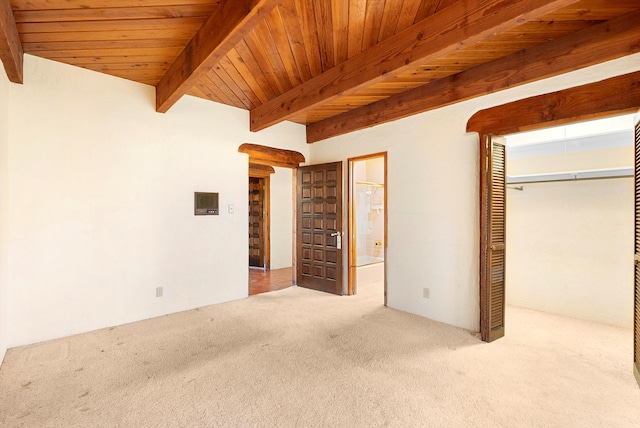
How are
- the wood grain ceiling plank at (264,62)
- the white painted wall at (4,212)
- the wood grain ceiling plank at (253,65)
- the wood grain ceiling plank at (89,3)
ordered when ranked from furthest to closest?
the wood grain ceiling plank at (253,65)
the wood grain ceiling plank at (264,62)
the white painted wall at (4,212)
the wood grain ceiling plank at (89,3)

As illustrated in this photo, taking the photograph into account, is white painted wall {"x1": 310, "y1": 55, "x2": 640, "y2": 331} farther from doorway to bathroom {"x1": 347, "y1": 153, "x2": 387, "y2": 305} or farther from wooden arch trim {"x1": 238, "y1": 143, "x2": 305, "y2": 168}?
wooden arch trim {"x1": 238, "y1": 143, "x2": 305, "y2": 168}

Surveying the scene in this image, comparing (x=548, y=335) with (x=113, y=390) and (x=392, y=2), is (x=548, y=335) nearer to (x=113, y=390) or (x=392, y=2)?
→ (x=392, y=2)

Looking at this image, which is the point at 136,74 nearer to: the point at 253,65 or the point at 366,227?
the point at 253,65

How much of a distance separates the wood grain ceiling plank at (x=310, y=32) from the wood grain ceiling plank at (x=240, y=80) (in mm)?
751

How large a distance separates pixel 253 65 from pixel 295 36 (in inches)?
26.1

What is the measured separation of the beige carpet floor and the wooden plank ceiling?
2.34 m

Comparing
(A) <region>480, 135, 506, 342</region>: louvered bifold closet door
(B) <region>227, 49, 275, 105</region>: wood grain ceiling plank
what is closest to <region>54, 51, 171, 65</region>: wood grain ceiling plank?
(B) <region>227, 49, 275, 105</region>: wood grain ceiling plank

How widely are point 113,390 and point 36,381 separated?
0.62m

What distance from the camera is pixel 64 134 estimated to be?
2926 mm

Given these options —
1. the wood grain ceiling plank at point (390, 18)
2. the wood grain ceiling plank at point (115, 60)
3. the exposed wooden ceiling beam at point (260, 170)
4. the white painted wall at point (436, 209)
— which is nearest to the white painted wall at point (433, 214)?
the white painted wall at point (436, 209)

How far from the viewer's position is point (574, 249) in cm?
359

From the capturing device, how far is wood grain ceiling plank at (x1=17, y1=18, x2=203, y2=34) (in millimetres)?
2278

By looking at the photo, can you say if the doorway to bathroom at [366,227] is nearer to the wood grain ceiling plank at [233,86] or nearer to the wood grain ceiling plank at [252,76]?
the wood grain ceiling plank at [252,76]

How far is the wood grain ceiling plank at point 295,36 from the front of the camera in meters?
2.14
